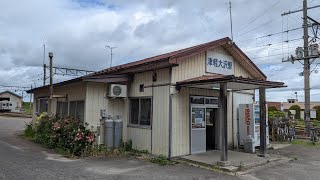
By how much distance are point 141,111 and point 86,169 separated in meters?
3.94

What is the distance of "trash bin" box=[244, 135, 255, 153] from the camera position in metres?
12.2

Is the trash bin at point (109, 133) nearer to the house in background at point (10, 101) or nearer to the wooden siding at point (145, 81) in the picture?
the wooden siding at point (145, 81)

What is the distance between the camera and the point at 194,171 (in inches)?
352

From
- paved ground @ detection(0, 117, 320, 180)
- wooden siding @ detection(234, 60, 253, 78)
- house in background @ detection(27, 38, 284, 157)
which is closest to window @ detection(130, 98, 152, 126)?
house in background @ detection(27, 38, 284, 157)

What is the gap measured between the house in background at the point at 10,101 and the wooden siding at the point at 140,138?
5253cm

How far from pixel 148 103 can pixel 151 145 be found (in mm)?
1630

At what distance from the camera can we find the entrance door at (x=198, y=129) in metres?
11.5

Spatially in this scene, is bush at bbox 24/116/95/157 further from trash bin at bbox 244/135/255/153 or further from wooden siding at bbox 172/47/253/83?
trash bin at bbox 244/135/255/153

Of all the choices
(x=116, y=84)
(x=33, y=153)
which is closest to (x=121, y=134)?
(x=116, y=84)

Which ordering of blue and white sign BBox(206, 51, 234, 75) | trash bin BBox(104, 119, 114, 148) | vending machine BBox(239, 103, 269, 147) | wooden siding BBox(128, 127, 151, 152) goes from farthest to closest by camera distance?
1. vending machine BBox(239, 103, 269, 147)
2. blue and white sign BBox(206, 51, 234, 75)
3. trash bin BBox(104, 119, 114, 148)
4. wooden siding BBox(128, 127, 151, 152)

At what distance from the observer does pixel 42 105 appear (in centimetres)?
1878

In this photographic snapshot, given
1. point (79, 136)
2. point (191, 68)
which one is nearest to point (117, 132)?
point (79, 136)

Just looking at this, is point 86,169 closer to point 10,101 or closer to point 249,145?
point 249,145

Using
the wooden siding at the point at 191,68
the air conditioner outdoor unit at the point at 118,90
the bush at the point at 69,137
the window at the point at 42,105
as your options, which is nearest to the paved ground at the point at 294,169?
the wooden siding at the point at 191,68
